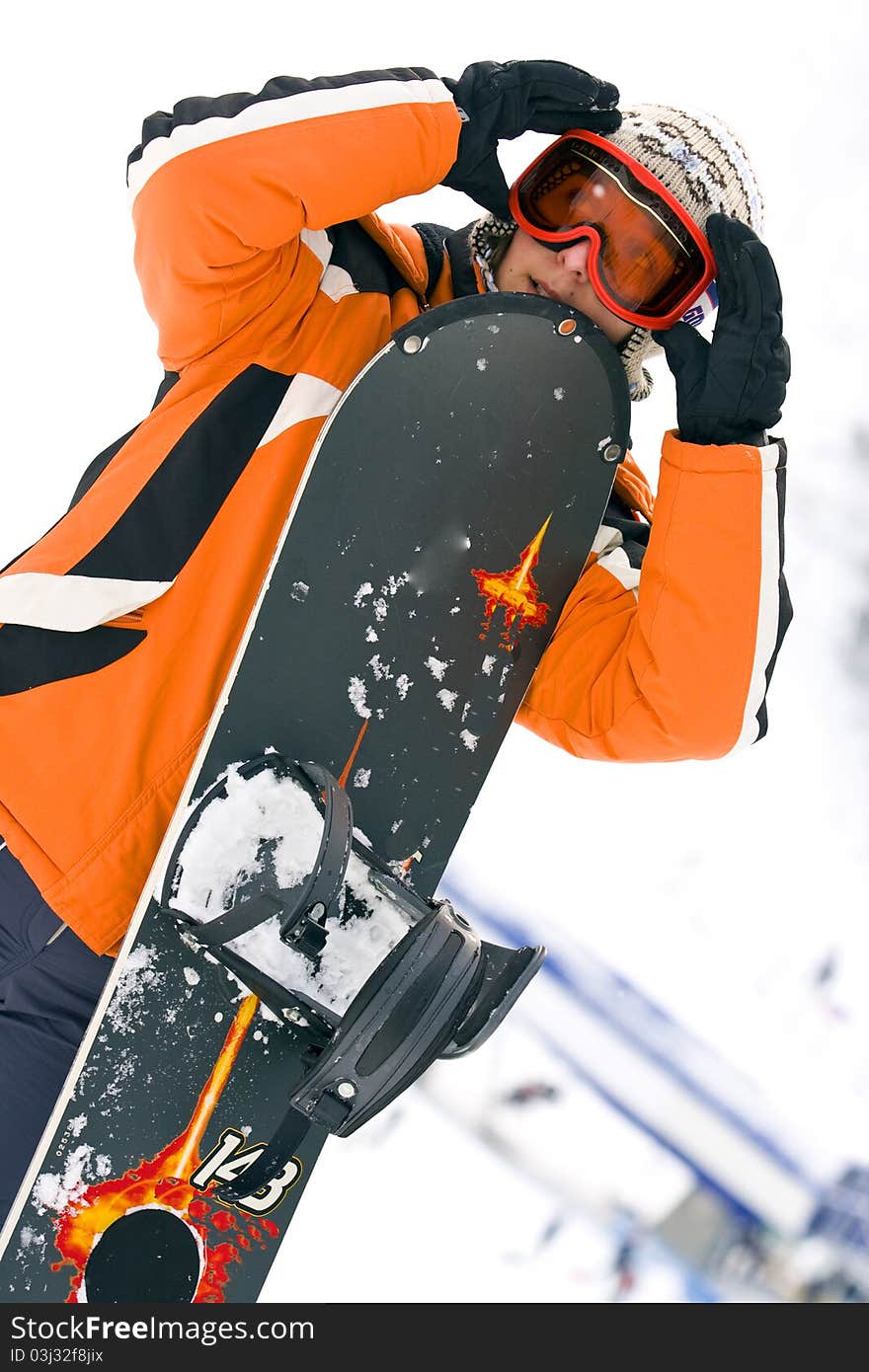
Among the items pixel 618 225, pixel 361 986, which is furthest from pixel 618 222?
pixel 361 986

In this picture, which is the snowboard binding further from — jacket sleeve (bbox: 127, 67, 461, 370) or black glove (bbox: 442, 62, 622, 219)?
black glove (bbox: 442, 62, 622, 219)

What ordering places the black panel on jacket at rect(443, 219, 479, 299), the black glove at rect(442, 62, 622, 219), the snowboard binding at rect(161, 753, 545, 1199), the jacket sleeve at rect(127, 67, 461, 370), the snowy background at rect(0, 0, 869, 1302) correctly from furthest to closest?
1. the snowy background at rect(0, 0, 869, 1302)
2. the black panel on jacket at rect(443, 219, 479, 299)
3. the black glove at rect(442, 62, 622, 219)
4. the jacket sleeve at rect(127, 67, 461, 370)
5. the snowboard binding at rect(161, 753, 545, 1199)

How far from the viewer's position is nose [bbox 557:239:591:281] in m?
1.42

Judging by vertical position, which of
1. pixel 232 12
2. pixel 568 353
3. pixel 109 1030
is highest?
pixel 232 12

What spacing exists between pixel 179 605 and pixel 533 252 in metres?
0.68

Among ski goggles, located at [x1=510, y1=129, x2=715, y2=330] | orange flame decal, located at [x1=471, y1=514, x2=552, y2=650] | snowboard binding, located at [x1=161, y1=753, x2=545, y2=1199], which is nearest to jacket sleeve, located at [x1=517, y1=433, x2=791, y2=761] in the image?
orange flame decal, located at [x1=471, y1=514, x2=552, y2=650]

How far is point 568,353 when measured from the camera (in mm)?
1447

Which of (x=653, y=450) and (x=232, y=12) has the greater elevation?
(x=232, y=12)

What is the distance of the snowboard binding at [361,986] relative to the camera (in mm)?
1059

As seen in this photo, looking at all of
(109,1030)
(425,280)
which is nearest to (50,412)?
(425,280)

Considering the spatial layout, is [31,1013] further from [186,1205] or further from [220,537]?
[220,537]

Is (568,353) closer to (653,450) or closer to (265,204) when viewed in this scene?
(265,204)

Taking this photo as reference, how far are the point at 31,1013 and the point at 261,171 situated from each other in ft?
3.46

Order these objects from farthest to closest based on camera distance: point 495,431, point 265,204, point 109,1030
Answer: point 495,431, point 109,1030, point 265,204
